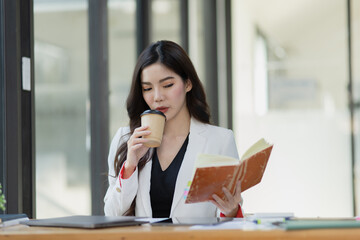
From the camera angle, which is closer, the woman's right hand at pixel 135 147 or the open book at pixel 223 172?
the open book at pixel 223 172

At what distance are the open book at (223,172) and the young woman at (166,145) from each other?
39 cm

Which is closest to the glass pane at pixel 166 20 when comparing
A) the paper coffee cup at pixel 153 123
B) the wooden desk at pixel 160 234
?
the paper coffee cup at pixel 153 123

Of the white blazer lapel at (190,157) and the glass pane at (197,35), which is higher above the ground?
the glass pane at (197,35)

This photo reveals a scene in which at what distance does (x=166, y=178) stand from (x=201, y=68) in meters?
3.58

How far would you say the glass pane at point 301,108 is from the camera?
20.9ft

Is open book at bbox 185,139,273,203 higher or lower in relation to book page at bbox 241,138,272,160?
lower

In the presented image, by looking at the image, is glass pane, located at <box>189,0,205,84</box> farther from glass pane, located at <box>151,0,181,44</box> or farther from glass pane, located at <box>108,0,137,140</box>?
glass pane, located at <box>108,0,137,140</box>

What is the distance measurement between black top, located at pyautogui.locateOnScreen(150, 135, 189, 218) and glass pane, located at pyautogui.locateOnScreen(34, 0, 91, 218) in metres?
0.74

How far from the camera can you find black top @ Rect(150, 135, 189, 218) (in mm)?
2320

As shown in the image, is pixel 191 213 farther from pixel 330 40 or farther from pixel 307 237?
pixel 330 40

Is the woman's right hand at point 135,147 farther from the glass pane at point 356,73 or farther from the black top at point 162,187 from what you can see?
the glass pane at point 356,73

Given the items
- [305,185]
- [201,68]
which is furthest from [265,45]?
[305,185]

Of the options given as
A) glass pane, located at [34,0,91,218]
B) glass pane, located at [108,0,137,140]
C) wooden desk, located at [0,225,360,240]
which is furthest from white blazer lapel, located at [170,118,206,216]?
glass pane, located at [108,0,137,140]

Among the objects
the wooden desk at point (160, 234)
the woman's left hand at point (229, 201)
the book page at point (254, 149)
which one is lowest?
the wooden desk at point (160, 234)
